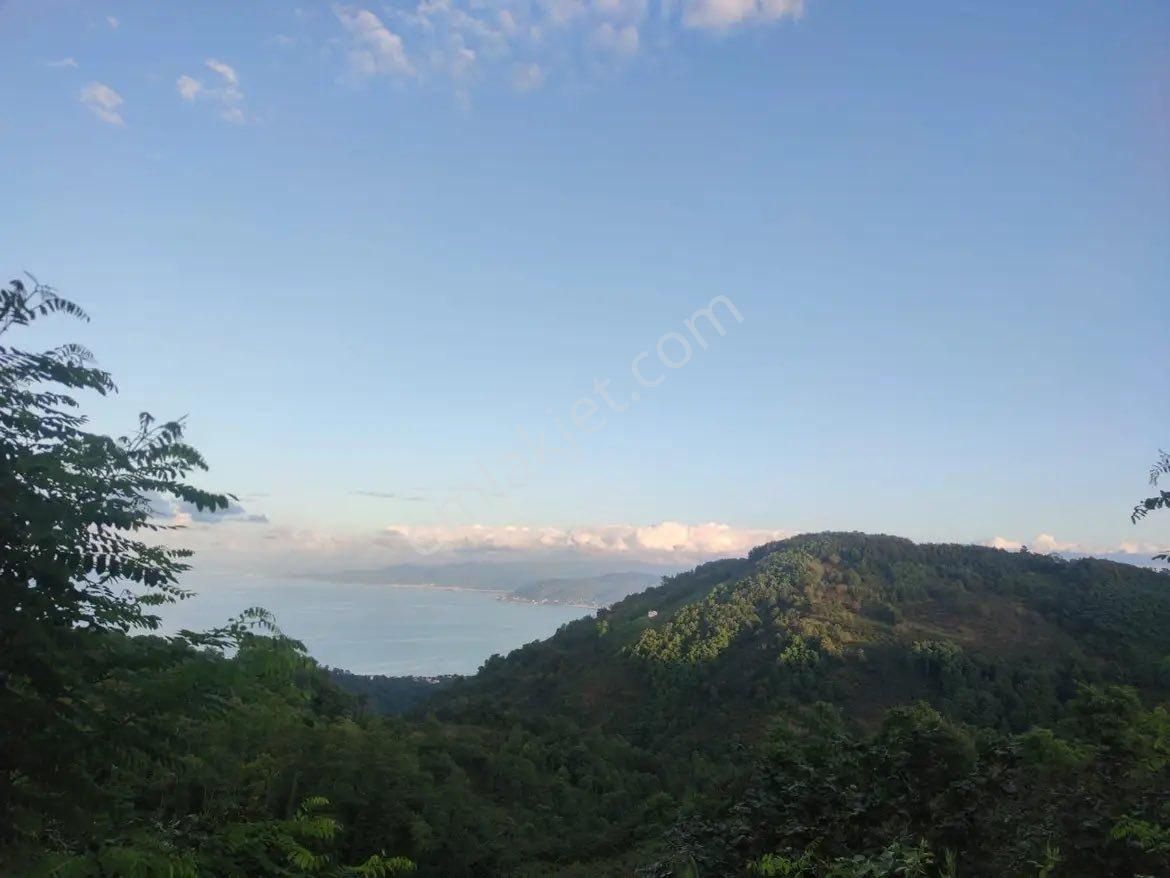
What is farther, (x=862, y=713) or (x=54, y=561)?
(x=862, y=713)

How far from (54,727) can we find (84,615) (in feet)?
2.18

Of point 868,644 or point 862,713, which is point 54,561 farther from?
point 868,644

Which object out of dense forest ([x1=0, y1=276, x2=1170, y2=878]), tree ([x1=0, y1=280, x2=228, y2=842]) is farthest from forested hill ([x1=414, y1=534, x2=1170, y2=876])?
tree ([x1=0, y1=280, x2=228, y2=842])

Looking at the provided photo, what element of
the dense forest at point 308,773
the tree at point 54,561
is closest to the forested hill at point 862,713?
the dense forest at point 308,773

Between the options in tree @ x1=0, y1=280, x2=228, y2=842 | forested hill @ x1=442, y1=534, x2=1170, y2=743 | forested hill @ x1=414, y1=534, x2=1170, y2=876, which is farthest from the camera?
forested hill @ x1=442, y1=534, x2=1170, y2=743

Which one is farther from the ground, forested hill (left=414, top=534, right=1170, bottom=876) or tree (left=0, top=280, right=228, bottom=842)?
tree (left=0, top=280, right=228, bottom=842)

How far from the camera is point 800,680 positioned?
51.6 metres

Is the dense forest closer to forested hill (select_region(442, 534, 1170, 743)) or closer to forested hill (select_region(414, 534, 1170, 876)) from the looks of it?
forested hill (select_region(414, 534, 1170, 876))

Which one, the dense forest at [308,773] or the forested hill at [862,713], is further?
the forested hill at [862,713]

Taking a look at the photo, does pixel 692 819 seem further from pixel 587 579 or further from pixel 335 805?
pixel 587 579

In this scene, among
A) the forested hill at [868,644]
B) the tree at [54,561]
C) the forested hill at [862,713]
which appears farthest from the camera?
the forested hill at [868,644]

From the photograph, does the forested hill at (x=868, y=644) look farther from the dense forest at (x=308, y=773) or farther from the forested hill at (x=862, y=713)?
the dense forest at (x=308, y=773)

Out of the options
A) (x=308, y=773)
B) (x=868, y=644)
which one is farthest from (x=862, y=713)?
(x=308, y=773)

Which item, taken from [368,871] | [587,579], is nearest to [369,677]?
[368,871]
